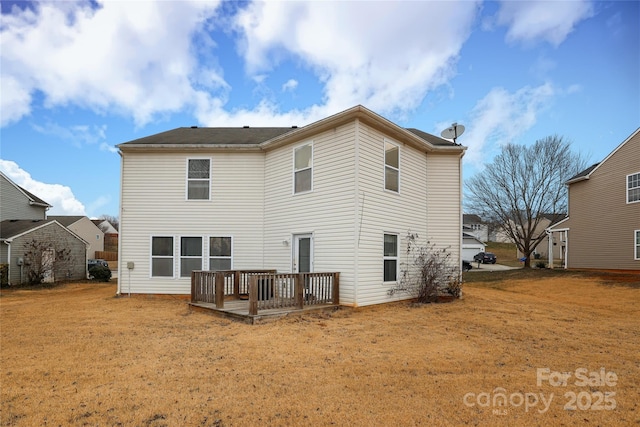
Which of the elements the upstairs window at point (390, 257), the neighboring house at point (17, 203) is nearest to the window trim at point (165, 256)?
the upstairs window at point (390, 257)

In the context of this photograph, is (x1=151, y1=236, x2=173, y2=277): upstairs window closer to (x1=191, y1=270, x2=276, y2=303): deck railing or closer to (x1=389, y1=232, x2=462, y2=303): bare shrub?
(x1=191, y1=270, x2=276, y2=303): deck railing

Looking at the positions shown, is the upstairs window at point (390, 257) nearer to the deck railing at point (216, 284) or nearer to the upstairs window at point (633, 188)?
the deck railing at point (216, 284)

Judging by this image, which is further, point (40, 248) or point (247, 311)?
point (40, 248)

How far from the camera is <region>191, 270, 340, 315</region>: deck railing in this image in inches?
322

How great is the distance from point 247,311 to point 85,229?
3683cm

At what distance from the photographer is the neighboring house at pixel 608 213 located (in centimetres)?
1702

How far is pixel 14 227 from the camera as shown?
19.0 m

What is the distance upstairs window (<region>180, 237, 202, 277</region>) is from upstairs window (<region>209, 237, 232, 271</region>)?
40 cm

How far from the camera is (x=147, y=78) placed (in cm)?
1399

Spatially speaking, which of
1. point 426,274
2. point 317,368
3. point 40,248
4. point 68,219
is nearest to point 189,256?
point 426,274

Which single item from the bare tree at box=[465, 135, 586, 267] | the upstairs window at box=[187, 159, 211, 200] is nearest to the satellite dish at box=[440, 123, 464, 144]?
the upstairs window at box=[187, 159, 211, 200]

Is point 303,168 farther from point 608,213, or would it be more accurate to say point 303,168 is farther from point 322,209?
point 608,213

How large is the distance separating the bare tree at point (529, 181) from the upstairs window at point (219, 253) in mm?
21210

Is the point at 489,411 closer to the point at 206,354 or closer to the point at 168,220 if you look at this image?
the point at 206,354
